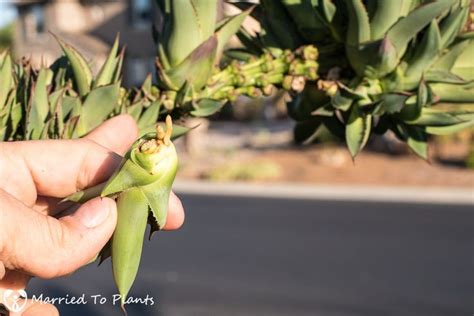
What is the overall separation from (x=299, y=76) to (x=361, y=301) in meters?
8.11

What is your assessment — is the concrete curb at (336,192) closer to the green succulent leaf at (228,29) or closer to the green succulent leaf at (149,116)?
the green succulent leaf at (228,29)

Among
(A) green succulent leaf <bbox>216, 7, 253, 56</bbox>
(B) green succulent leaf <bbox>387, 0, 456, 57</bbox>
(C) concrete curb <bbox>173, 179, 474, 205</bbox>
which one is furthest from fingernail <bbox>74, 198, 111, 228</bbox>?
(C) concrete curb <bbox>173, 179, 474, 205</bbox>

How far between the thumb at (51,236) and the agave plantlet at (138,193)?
0.04 metres

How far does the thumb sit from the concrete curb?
17.9 metres

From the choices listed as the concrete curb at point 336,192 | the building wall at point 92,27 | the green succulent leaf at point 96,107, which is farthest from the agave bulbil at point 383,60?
the building wall at point 92,27

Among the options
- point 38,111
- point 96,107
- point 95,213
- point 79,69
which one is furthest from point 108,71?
point 95,213

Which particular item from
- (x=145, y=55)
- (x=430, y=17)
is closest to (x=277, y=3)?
(x=430, y=17)

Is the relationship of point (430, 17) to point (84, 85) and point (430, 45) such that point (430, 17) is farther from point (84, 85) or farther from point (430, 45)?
point (84, 85)

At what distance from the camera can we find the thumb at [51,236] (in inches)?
54.4

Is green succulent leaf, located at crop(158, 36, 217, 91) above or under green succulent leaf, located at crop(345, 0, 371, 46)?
under

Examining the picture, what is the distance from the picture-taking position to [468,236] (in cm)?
1405

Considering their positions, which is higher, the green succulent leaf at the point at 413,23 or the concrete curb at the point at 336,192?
the green succulent leaf at the point at 413,23

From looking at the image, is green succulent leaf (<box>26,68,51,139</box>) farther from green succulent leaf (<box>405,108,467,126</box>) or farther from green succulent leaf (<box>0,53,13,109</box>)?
green succulent leaf (<box>405,108,467,126</box>)

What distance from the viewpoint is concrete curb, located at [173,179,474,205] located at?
18875 mm
